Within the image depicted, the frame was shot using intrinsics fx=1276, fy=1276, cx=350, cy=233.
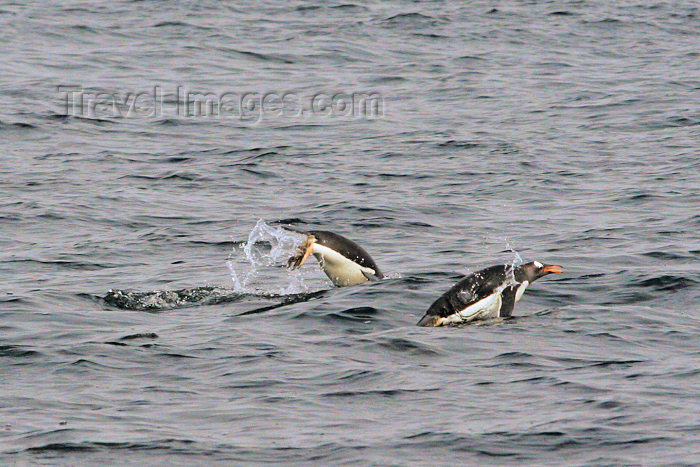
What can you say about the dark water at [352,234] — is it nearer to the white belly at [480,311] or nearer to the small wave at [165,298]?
the small wave at [165,298]

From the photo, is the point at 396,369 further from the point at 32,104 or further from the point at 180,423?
the point at 32,104

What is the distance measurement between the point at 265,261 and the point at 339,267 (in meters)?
2.36

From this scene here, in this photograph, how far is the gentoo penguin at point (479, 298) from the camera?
1270 centimetres

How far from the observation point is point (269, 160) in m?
23.7

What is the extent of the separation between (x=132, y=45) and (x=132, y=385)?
2677 centimetres

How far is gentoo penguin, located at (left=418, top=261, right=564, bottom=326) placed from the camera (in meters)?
12.7

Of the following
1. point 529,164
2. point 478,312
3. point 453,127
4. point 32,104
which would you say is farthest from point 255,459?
point 32,104

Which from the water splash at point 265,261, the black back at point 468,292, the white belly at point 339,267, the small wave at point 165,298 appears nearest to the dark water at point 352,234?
the small wave at point 165,298

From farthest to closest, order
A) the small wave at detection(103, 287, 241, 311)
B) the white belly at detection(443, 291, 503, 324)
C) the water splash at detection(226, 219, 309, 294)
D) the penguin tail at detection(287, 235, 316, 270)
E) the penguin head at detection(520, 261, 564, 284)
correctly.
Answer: the water splash at detection(226, 219, 309, 294)
the penguin tail at detection(287, 235, 316, 270)
the small wave at detection(103, 287, 241, 311)
the penguin head at detection(520, 261, 564, 284)
the white belly at detection(443, 291, 503, 324)

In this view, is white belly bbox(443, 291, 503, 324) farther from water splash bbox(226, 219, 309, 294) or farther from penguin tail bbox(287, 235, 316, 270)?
water splash bbox(226, 219, 309, 294)

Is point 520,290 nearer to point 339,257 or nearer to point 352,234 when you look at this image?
point 339,257

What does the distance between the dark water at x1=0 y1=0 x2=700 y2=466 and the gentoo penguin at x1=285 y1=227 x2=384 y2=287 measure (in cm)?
33

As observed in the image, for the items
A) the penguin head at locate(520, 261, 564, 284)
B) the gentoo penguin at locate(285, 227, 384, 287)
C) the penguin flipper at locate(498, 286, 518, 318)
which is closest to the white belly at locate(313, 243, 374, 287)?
the gentoo penguin at locate(285, 227, 384, 287)

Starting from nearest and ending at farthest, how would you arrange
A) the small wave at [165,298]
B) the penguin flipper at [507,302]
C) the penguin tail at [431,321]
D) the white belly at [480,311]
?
1. the penguin tail at [431,321]
2. the white belly at [480,311]
3. the penguin flipper at [507,302]
4. the small wave at [165,298]
